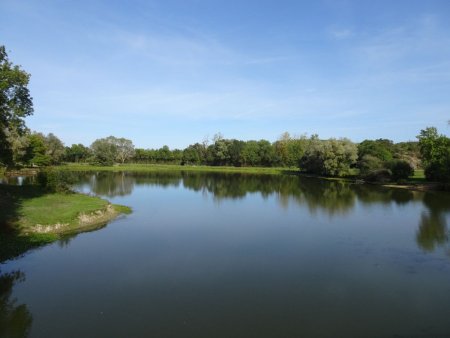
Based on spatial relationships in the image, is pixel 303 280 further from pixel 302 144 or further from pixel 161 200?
pixel 302 144

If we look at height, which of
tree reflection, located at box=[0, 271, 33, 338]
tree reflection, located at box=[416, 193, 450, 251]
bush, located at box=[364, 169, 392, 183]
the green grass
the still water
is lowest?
tree reflection, located at box=[0, 271, 33, 338]

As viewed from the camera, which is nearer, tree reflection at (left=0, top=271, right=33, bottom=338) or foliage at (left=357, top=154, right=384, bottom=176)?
tree reflection at (left=0, top=271, right=33, bottom=338)

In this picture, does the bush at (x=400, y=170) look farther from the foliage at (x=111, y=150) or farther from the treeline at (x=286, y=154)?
the foliage at (x=111, y=150)

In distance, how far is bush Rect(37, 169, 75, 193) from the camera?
37.4m

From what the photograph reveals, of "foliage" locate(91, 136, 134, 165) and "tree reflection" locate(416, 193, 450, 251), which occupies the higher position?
"foliage" locate(91, 136, 134, 165)

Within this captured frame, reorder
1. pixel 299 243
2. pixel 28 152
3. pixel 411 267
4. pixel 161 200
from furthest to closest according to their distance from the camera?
pixel 28 152 → pixel 161 200 → pixel 299 243 → pixel 411 267

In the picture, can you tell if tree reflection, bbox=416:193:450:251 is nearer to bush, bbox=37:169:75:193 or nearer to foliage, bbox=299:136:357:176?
bush, bbox=37:169:75:193

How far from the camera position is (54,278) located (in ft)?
51.3

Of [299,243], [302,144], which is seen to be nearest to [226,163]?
[302,144]

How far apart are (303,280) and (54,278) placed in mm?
10973

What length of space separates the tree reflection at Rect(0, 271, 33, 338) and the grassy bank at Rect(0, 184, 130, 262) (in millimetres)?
4412

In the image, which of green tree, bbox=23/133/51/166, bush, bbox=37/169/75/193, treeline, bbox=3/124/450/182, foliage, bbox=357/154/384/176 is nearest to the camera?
bush, bbox=37/169/75/193

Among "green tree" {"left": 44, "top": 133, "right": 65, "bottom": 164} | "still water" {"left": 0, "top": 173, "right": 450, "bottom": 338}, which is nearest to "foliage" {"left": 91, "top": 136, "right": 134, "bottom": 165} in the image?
"green tree" {"left": 44, "top": 133, "right": 65, "bottom": 164}

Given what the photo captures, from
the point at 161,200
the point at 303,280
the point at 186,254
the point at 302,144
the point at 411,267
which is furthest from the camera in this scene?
the point at 302,144
